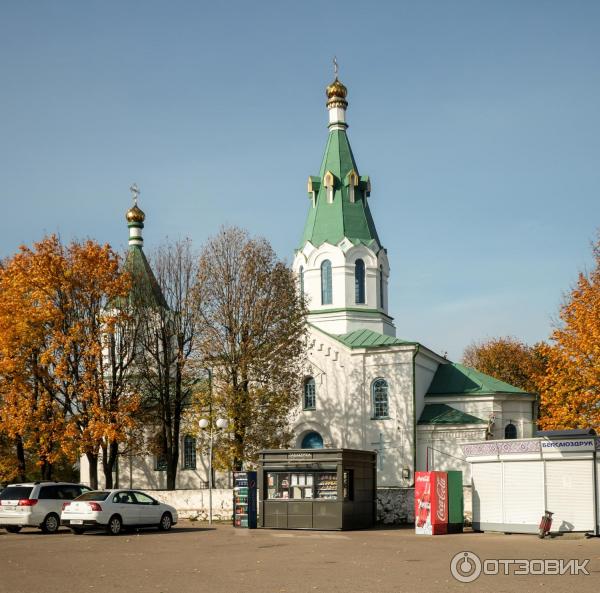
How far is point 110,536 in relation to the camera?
24.4 meters

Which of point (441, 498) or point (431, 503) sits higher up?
point (441, 498)

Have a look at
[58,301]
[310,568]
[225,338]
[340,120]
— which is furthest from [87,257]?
[310,568]

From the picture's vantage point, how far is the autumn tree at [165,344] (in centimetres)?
4009

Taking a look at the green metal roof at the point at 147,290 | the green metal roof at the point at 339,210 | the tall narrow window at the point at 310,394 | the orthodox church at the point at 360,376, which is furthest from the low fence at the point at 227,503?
the green metal roof at the point at 339,210

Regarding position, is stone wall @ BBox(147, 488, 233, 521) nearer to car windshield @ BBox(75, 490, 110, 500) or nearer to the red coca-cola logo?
car windshield @ BBox(75, 490, 110, 500)

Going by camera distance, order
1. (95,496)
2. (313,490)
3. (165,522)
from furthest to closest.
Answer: (165,522) → (313,490) → (95,496)

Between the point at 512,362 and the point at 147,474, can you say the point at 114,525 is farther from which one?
the point at 512,362

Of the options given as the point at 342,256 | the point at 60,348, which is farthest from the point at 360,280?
the point at 60,348

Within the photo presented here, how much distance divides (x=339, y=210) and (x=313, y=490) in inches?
896

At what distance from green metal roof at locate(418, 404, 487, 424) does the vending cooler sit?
1561 centimetres

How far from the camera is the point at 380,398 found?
42.1m

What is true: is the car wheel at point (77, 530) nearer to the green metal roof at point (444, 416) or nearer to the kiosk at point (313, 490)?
the kiosk at point (313, 490)

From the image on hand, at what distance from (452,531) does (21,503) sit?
12.7 m

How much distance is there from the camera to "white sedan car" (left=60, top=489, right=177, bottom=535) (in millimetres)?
24344
